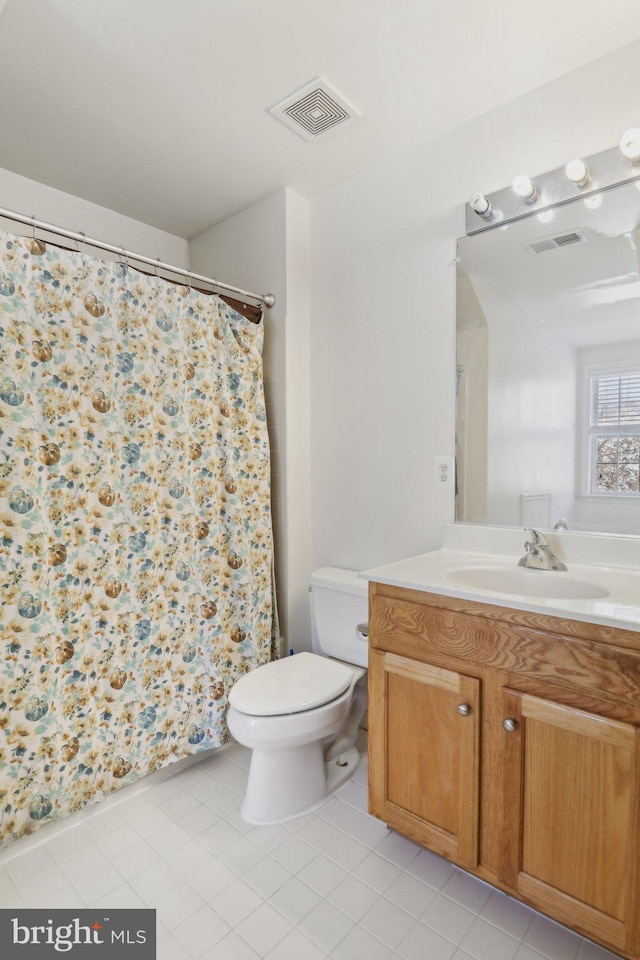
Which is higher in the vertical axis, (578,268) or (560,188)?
(560,188)

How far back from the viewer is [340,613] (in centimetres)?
196

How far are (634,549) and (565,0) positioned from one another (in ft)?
4.80

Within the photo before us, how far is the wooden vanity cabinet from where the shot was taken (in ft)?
3.40

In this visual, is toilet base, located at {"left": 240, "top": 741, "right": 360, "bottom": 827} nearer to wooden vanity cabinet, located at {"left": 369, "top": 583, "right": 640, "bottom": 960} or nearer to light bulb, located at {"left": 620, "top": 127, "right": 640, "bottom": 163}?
wooden vanity cabinet, located at {"left": 369, "top": 583, "right": 640, "bottom": 960}

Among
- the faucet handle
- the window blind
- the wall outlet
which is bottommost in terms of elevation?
the faucet handle

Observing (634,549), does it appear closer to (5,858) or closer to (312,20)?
(312,20)

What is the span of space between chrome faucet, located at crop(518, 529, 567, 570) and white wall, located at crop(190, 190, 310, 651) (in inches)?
41.1

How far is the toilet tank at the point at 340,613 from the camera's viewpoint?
1902 mm

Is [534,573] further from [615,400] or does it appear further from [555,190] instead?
[555,190]

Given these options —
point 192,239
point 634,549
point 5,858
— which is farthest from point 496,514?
point 192,239

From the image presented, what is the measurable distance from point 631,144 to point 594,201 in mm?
156

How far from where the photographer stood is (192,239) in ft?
8.67

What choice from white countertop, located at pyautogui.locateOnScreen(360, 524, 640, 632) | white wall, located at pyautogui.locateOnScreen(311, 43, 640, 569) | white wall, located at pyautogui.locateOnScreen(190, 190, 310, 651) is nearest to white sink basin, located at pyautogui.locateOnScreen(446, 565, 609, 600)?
white countertop, located at pyautogui.locateOnScreen(360, 524, 640, 632)

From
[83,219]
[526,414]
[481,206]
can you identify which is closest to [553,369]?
[526,414]
